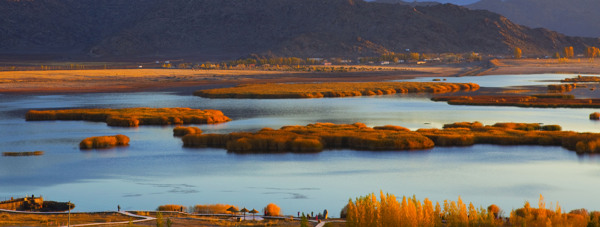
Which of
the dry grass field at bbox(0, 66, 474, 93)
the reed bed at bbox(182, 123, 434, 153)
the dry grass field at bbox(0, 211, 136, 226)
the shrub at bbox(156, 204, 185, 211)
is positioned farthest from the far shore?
the dry grass field at bbox(0, 211, 136, 226)

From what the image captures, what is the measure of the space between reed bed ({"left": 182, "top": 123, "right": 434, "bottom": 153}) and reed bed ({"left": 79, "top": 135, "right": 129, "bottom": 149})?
196 inches

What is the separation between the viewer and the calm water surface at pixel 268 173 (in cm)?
4384

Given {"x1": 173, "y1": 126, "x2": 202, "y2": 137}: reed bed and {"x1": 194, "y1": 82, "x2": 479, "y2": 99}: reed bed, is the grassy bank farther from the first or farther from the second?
{"x1": 194, "y1": 82, "x2": 479, "y2": 99}: reed bed

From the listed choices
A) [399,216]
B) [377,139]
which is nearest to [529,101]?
[377,139]

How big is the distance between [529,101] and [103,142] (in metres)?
59.7

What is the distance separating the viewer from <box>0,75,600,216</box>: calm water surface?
43.8 m

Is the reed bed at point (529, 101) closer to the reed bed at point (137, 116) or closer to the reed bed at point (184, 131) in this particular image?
the reed bed at point (137, 116)

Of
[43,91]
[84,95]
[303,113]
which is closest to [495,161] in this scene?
[303,113]

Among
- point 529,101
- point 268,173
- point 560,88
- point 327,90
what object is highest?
point 327,90

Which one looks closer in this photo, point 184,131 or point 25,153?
point 25,153

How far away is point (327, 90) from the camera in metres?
128

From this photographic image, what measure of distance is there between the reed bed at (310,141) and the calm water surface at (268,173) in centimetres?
146

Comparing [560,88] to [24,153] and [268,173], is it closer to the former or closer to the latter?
[268,173]

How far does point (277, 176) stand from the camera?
50625 mm
